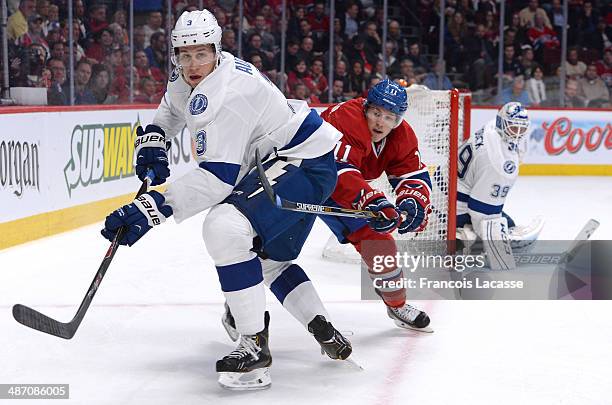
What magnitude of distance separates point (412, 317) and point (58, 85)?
11.6 feet

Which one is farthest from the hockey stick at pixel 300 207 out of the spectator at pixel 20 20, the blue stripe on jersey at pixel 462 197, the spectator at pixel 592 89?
the spectator at pixel 592 89

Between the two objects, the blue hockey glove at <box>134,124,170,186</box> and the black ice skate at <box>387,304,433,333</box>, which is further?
the black ice skate at <box>387,304,433,333</box>

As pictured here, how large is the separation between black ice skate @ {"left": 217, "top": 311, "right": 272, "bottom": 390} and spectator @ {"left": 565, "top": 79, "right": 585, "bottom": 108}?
311 inches

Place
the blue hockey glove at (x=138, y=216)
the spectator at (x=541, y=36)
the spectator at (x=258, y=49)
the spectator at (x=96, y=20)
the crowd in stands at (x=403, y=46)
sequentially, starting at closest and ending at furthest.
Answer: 1. the blue hockey glove at (x=138, y=216)
2. the spectator at (x=96, y=20)
3. the crowd in stands at (x=403, y=46)
4. the spectator at (x=258, y=49)
5. the spectator at (x=541, y=36)

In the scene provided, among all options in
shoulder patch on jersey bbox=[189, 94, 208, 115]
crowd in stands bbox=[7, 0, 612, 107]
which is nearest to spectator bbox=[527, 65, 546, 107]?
crowd in stands bbox=[7, 0, 612, 107]

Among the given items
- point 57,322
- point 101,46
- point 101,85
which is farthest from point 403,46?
point 57,322

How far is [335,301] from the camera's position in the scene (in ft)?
13.1

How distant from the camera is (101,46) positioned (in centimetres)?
680

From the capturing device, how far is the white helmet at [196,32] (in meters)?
2.67

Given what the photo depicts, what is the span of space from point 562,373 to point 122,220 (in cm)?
147

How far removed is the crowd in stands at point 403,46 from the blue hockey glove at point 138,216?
15.5ft

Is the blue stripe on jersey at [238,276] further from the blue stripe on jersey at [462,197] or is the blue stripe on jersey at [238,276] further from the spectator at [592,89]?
the spectator at [592,89]

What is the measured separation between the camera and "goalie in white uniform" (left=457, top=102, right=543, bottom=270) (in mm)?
4633

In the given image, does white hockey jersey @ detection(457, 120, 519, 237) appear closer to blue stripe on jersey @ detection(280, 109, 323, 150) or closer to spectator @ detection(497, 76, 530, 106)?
blue stripe on jersey @ detection(280, 109, 323, 150)
